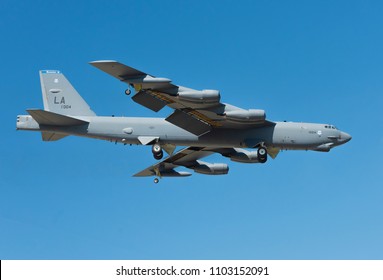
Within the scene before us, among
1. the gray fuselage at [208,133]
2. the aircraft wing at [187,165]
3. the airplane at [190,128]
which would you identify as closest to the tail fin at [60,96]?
the airplane at [190,128]

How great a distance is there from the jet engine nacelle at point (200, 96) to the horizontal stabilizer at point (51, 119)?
28.1 ft

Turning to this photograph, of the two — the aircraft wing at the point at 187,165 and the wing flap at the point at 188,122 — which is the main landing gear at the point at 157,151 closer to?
the wing flap at the point at 188,122

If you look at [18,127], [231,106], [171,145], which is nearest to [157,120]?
[171,145]

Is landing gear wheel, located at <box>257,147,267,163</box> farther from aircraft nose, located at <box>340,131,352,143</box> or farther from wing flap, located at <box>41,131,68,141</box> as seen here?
wing flap, located at <box>41,131,68,141</box>

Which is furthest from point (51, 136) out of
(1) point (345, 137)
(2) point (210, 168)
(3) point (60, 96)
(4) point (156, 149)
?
(1) point (345, 137)

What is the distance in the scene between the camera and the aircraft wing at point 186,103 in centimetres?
4369

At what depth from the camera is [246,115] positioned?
157 ft

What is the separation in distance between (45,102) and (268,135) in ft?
51.2

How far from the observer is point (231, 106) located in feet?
159

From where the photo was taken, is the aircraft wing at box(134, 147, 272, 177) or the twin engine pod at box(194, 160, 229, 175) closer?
the aircraft wing at box(134, 147, 272, 177)

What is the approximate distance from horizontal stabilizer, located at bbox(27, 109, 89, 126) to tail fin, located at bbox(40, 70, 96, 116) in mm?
2333

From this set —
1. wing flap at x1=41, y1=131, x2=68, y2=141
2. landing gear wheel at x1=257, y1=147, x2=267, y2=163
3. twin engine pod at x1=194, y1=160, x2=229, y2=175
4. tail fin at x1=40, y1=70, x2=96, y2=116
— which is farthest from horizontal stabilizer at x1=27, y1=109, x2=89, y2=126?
landing gear wheel at x1=257, y1=147, x2=267, y2=163

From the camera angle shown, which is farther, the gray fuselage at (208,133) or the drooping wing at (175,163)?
the drooping wing at (175,163)

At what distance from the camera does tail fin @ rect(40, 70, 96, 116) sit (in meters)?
52.9
